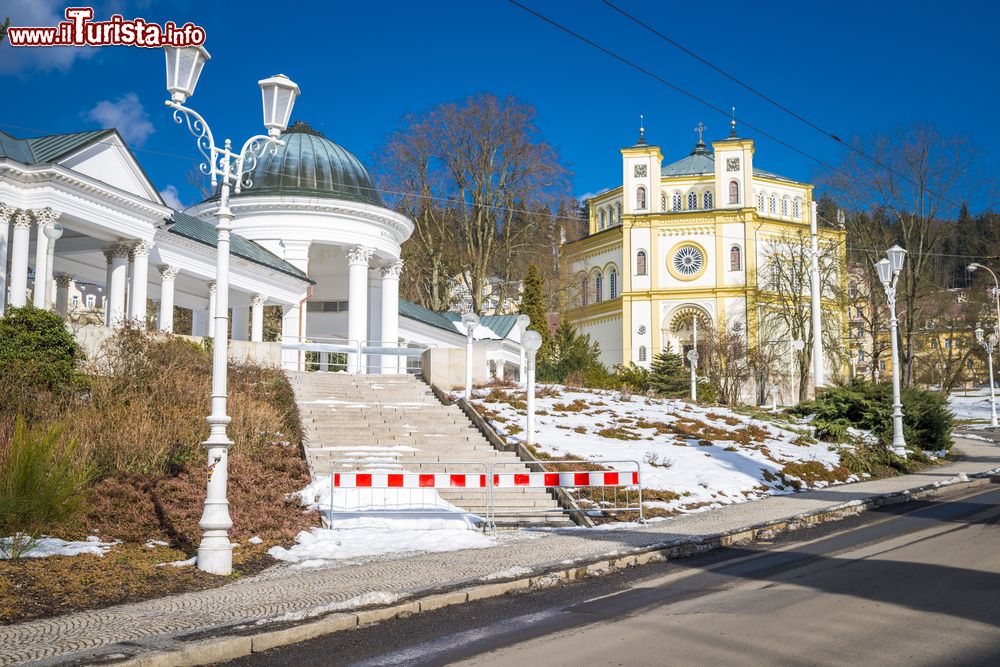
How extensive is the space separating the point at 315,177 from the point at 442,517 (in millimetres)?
28163

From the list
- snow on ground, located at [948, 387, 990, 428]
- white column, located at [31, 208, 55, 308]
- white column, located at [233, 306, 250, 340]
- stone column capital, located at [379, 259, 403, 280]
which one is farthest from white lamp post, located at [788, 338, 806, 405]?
white column, located at [31, 208, 55, 308]

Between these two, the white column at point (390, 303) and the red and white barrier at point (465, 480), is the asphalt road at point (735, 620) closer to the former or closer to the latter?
the red and white barrier at point (465, 480)

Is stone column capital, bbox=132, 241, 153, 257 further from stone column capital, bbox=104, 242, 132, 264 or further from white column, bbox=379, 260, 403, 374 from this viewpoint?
white column, bbox=379, 260, 403, 374

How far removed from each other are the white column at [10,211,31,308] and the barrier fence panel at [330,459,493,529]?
1281 cm

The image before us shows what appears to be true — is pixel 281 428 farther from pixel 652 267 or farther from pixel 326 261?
pixel 652 267

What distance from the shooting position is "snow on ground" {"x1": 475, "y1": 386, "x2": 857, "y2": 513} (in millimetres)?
18672

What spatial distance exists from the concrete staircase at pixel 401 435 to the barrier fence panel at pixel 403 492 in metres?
0.40

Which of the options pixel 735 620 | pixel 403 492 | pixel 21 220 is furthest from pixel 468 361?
pixel 735 620

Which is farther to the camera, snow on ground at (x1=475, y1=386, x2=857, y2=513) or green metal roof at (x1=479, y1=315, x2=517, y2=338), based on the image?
green metal roof at (x1=479, y1=315, x2=517, y2=338)

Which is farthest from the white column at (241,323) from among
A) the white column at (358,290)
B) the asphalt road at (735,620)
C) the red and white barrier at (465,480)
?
the asphalt road at (735,620)

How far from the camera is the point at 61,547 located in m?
11.1

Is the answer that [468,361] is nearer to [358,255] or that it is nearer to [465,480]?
[465,480]

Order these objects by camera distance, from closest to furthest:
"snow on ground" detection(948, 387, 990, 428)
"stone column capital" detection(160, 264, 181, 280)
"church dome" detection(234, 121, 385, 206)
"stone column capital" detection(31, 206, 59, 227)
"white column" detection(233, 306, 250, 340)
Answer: "stone column capital" detection(31, 206, 59, 227), "stone column capital" detection(160, 264, 181, 280), "white column" detection(233, 306, 250, 340), "church dome" detection(234, 121, 385, 206), "snow on ground" detection(948, 387, 990, 428)

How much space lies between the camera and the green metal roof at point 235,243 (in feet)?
103
